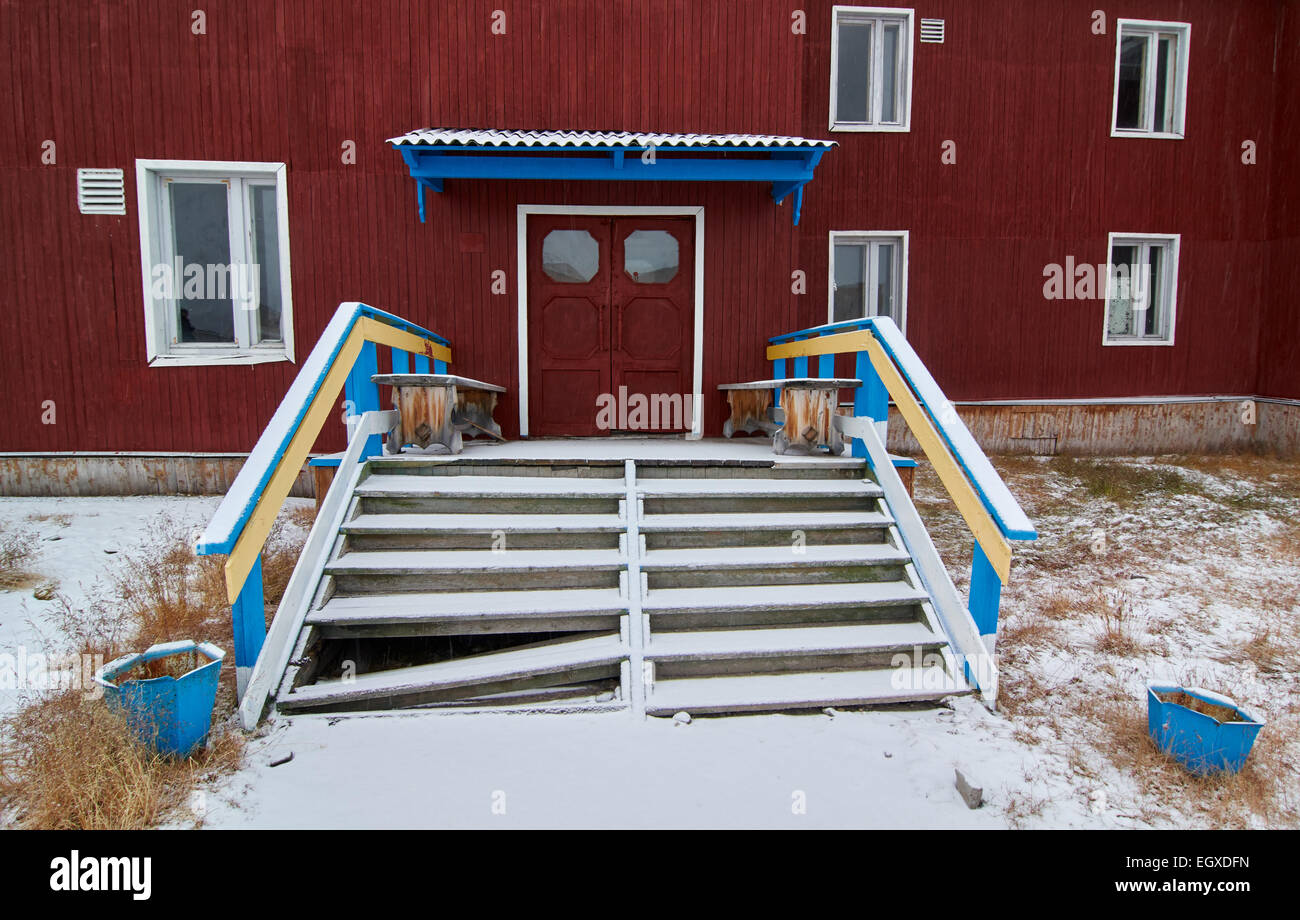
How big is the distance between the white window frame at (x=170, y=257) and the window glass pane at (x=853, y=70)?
6.57 meters

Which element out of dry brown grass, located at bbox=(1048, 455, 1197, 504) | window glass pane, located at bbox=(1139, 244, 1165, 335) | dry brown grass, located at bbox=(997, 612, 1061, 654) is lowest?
dry brown grass, located at bbox=(997, 612, 1061, 654)

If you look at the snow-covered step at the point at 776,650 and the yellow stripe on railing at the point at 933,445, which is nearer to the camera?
the yellow stripe on railing at the point at 933,445

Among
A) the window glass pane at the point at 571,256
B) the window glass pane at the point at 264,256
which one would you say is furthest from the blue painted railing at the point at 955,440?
the window glass pane at the point at 264,256

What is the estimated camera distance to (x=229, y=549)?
3.18 m

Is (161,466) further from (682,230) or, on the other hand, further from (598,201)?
(682,230)

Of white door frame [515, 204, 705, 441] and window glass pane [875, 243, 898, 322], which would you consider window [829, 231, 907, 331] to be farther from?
white door frame [515, 204, 705, 441]

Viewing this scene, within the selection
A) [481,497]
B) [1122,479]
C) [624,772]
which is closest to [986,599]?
[624,772]

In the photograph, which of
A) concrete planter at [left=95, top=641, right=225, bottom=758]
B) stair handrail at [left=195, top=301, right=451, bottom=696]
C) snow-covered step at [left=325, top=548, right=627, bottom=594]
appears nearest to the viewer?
concrete planter at [left=95, top=641, right=225, bottom=758]

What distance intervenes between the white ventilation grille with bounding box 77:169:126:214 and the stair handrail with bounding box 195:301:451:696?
13.0 feet

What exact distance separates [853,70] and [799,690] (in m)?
8.39

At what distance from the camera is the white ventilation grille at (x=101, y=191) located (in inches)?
A: 283

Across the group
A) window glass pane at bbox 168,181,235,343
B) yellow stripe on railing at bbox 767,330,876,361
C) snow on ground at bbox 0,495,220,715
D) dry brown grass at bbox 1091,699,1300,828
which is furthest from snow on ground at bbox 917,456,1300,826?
window glass pane at bbox 168,181,235,343

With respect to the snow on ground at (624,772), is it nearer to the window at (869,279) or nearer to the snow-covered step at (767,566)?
the snow-covered step at (767,566)

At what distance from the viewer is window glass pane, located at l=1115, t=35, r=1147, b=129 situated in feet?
31.8
